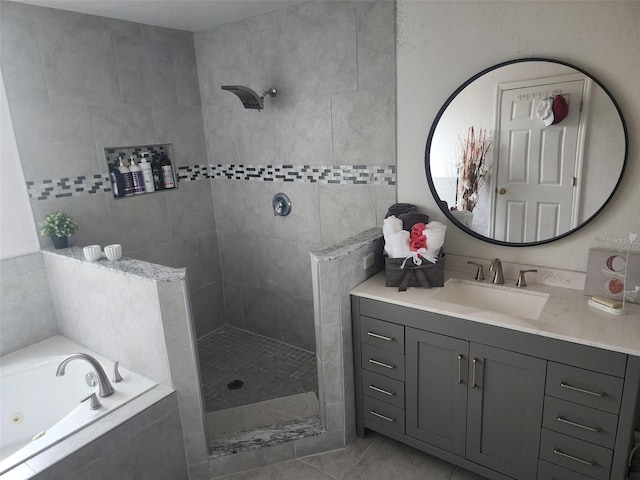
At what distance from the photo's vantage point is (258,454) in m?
2.21

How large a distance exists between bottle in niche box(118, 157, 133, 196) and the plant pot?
0.52 metres

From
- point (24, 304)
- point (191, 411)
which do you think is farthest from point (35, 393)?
point (191, 411)

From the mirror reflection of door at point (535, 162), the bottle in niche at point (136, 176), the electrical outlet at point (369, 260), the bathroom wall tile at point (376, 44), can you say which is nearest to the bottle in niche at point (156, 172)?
the bottle in niche at point (136, 176)

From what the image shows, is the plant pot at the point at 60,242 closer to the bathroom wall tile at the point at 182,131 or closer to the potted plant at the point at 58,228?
the potted plant at the point at 58,228

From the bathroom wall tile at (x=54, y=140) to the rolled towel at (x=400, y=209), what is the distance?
6.33 feet

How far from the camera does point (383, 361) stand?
85.7 inches

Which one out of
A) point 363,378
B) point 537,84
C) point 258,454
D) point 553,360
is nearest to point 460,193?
point 537,84

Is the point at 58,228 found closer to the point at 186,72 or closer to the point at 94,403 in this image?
the point at 94,403

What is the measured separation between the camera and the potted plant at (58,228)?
2527 mm

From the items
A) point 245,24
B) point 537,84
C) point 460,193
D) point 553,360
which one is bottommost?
point 553,360

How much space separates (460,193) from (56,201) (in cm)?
242

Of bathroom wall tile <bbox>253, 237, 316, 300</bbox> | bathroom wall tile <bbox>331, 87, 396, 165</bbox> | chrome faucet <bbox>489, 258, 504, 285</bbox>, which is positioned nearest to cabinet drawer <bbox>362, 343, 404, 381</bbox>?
chrome faucet <bbox>489, 258, 504, 285</bbox>

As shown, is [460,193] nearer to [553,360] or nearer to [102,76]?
[553,360]

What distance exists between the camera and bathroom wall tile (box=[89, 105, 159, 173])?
2775 mm
